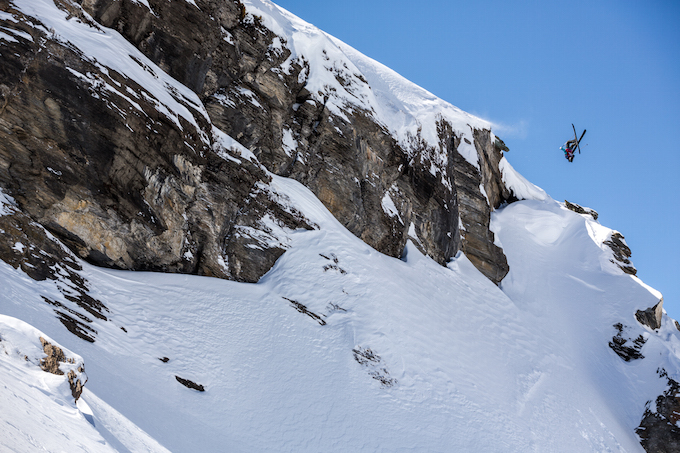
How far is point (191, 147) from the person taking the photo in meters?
14.8

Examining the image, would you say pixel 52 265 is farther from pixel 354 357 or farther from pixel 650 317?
pixel 650 317

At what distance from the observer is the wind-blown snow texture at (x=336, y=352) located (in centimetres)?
843

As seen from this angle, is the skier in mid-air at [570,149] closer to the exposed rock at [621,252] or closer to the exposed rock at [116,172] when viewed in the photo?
the exposed rock at [621,252]


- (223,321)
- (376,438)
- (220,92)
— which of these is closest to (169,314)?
(223,321)

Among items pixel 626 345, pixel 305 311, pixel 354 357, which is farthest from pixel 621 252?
pixel 305 311

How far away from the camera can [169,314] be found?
489 inches

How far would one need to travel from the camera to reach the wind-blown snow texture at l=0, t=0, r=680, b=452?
8430 millimetres

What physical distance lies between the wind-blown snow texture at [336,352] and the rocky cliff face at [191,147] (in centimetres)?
63

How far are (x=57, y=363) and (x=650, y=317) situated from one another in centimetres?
2745

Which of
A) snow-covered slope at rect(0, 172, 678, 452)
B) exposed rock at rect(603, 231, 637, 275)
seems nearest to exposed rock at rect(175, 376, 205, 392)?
snow-covered slope at rect(0, 172, 678, 452)

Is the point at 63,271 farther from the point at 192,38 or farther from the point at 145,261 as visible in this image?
the point at 192,38

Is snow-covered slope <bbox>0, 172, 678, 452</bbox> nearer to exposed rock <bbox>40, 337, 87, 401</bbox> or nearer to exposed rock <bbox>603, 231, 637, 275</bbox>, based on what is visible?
exposed rock <bbox>40, 337, 87, 401</bbox>

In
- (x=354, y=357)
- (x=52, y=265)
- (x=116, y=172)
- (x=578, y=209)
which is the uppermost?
(x=578, y=209)

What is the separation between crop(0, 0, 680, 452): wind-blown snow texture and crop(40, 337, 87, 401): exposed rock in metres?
0.10
